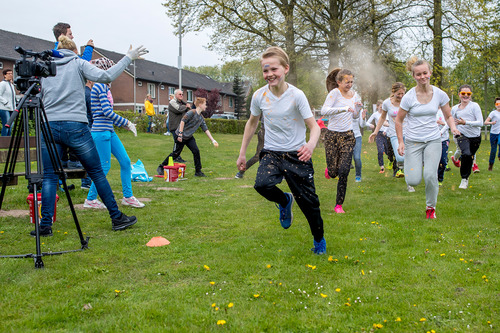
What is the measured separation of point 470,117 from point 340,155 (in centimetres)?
408

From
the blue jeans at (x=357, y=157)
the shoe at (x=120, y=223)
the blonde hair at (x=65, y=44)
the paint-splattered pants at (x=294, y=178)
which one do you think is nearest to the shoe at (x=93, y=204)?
the shoe at (x=120, y=223)

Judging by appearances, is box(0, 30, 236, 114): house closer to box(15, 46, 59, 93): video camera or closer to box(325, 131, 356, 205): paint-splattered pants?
box(325, 131, 356, 205): paint-splattered pants

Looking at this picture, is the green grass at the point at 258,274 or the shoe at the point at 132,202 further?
the shoe at the point at 132,202

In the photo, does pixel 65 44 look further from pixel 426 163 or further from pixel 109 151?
pixel 426 163

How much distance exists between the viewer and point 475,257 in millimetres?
4387

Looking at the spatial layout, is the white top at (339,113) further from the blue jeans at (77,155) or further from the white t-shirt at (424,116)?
the blue jeans at (77,155)

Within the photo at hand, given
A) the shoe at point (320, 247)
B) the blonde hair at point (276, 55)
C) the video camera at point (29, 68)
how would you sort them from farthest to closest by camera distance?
the shoe at point (320, 247), the blonde hair at point (276, 55), the video camera at point (29, 68)

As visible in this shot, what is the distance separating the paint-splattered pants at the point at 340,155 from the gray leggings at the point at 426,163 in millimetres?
902

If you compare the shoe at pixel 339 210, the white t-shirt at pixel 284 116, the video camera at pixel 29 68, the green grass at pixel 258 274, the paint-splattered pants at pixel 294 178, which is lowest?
the green grass at pixel 258 274

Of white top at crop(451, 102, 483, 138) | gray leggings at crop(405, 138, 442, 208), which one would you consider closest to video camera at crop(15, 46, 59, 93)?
gray leggings at crop(405, 138, 442, 208)

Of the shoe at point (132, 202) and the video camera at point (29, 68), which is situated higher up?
the video camera at point (29, 68)

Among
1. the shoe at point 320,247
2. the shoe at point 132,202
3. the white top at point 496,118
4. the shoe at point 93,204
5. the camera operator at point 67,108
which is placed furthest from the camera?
the white top at point 496,118

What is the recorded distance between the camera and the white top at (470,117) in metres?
9.13

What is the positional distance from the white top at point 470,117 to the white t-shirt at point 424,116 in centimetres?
346
